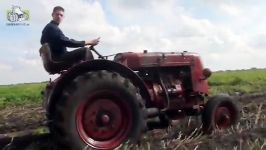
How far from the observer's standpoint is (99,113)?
21.1ft

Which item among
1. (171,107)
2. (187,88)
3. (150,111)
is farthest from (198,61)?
(150,111)

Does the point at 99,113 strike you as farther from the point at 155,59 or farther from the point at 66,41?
the point at 155,59

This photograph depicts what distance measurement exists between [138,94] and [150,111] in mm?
622

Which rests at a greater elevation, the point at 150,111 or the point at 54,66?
the point at 54,66

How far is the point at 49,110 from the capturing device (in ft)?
21.4

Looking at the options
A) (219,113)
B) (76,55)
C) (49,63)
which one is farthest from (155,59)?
(49,63)

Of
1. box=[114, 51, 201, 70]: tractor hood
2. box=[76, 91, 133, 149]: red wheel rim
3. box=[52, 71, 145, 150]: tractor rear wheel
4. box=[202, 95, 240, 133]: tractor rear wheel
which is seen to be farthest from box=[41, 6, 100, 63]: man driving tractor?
box=[202, 95, 240, 133]: tractor rear wheel

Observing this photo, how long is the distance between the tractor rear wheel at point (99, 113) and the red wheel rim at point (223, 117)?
2209 millimetres

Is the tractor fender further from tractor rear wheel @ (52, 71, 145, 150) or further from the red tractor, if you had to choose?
tractor rear wheel @ (52, 71, 145, 150)

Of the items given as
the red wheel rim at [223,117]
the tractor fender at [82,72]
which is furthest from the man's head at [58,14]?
the red wheel rim at [223,117]

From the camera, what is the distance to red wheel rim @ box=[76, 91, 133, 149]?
6324 mm

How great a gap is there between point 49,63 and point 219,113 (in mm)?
3281

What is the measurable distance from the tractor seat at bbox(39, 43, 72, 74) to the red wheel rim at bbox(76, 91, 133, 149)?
721 millimetres

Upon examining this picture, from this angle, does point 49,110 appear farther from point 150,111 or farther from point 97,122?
point 150,111
